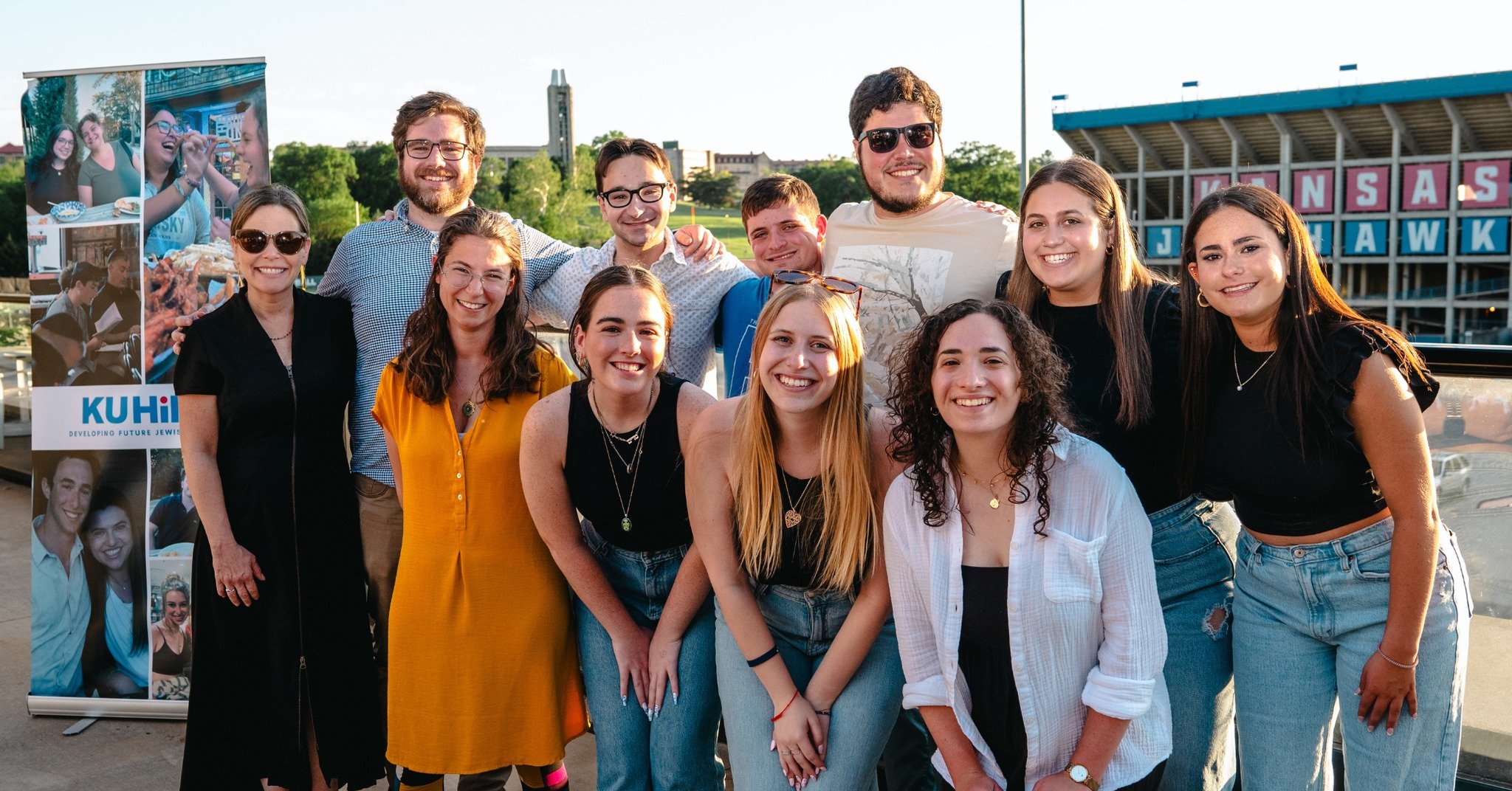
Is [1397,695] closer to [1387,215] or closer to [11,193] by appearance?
[1387,215]

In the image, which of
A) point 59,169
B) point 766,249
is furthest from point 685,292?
point 59,169

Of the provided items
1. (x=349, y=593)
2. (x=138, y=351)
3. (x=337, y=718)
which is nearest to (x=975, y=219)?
(x=349, y=593)

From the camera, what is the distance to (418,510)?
9.83ft

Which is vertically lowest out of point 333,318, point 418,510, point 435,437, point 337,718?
point 337,718

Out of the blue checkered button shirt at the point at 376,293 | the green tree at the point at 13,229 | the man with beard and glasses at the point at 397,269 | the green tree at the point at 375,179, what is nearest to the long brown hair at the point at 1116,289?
the man with beard and glasses at the point at 397,269

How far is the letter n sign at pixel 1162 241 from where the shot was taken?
53.2m

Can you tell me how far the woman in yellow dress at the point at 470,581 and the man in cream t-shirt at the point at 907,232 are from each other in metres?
1.05

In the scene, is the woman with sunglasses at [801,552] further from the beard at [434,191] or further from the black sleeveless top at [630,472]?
the beard at [434,191]

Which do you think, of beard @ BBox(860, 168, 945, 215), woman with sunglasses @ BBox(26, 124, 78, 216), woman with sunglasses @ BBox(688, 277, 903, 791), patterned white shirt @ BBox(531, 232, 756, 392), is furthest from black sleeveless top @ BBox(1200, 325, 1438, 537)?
woman with sunglasses @ BBox(26, 124, 78, 216)

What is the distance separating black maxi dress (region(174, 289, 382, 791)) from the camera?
3.15m

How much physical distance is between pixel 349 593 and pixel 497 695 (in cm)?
67

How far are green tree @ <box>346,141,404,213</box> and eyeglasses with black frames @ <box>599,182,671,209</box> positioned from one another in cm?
7863

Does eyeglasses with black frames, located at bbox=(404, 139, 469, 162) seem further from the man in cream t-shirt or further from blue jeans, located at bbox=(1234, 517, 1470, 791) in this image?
blue jeans, located at bbox=(1234, 517, 1470, 791)

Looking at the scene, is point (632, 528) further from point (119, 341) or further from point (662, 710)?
point (119, 341)
